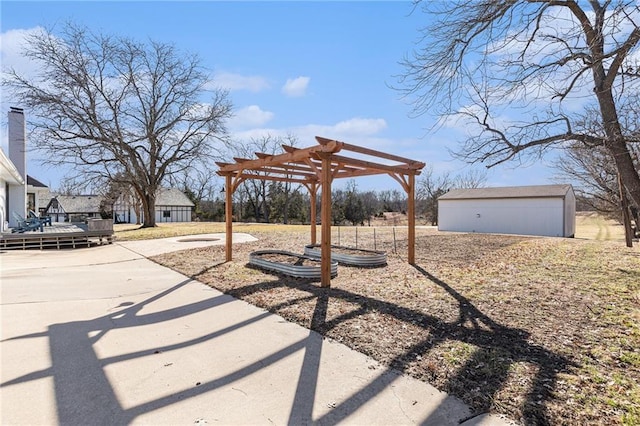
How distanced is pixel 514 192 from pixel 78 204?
49.0 m

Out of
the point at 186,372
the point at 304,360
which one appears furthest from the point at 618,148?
the point at 186,372

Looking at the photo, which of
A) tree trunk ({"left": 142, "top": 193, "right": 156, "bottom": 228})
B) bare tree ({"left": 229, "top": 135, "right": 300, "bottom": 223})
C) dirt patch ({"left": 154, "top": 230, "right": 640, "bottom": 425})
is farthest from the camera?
bare tree ({"left": 229, "top": 135, "right": 300, "bottom": 223})

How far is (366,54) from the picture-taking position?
600cm

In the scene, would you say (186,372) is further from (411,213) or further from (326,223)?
(411,213)

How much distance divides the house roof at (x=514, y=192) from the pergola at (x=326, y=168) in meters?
17.2

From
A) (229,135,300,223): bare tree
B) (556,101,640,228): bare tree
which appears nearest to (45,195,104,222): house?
(229,135,300,223): bare tree

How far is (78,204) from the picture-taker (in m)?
43.6

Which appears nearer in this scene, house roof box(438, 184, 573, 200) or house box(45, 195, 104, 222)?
house roof box(438, 184, 573, 200)

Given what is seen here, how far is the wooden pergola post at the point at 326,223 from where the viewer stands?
6227 millimetres

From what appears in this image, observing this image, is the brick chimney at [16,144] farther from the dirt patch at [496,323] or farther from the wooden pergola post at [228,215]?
the dirt patch at [496,323]

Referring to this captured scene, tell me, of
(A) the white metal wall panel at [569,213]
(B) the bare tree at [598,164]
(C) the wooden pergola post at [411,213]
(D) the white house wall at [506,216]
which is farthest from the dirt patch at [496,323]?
(A) the white metal wall panel at [569,213]

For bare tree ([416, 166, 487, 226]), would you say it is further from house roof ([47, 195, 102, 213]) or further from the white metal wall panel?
house roof ([47, 195, 102, 213])

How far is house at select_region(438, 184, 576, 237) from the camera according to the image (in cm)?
2086

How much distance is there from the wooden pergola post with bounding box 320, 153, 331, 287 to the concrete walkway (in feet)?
5.49
